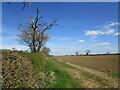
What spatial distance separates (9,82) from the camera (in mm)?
3572

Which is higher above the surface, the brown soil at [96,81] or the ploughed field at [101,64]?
the brown soil at [96,81]

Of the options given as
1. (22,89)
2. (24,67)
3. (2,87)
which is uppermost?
(24,67)

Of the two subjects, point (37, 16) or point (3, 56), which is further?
point (37, 16)

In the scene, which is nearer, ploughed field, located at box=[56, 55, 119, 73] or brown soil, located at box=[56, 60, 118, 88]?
brown soil, located at box=[56, 60, 118, 88]

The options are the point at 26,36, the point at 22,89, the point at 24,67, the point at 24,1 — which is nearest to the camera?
the point at 24,1

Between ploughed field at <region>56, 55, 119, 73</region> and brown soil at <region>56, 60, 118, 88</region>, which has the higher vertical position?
brown soil at <region>56, 60, 118, 88</region>

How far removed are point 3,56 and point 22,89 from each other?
167 centimetres

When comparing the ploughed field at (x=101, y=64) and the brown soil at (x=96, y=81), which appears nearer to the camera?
the brown soil at (x=96, y=81)

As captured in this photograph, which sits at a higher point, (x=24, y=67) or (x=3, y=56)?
(x=3, y=56)

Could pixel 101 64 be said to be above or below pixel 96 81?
below

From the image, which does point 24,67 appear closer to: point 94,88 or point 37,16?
point 94,88

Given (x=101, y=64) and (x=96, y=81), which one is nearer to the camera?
(x=96, y=81)

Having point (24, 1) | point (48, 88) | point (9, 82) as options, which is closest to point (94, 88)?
point (48, 88)

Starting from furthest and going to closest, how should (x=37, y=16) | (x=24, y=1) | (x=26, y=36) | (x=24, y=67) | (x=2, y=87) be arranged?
(x=26, y=36) → (x=37, y=16) → (x=24, y=67) → (x=2, y=87) → (x=24, y=1)
